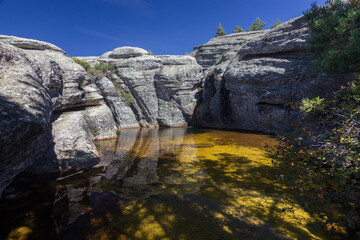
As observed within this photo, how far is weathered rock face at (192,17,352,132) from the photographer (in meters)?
12.8

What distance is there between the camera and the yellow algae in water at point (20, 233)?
3.00m

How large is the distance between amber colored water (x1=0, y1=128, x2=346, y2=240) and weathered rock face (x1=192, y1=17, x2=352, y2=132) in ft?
27.0

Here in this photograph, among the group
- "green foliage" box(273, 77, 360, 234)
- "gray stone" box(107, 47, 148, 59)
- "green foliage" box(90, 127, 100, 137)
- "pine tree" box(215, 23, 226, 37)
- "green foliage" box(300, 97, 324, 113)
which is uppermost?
"pine tree" box(215, 23, 226, 37)

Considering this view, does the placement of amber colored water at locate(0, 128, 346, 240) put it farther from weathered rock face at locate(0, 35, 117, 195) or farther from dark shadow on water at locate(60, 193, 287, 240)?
weathered rock face at locate(0, 35, 117, 195)

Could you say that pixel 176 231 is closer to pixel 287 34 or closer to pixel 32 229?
pixel 32 229

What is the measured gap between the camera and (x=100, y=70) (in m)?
23.4

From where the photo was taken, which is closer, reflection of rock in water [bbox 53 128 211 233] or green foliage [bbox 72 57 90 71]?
reflection of rock in water [bbox 53 128 211 233]

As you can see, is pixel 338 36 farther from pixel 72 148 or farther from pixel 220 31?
pixel 220 31

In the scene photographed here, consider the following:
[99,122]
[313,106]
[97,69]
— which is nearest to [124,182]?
[313,106]

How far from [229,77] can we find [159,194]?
49.6 ft

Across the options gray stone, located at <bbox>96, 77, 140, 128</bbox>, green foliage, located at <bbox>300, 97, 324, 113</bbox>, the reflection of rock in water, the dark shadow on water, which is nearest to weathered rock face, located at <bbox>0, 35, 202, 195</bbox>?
gray stone, located at <bbox>96, 77, 140, 128</bbox>

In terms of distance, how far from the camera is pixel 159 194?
4.56 metres

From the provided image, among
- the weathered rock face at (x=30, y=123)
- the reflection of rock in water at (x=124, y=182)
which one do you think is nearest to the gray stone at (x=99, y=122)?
the weathered rock face at (x=30, y=123)

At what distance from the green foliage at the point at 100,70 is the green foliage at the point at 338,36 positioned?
23.0 metres
